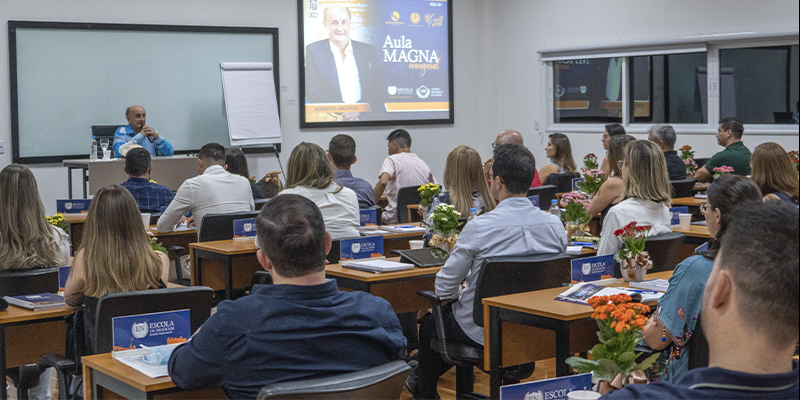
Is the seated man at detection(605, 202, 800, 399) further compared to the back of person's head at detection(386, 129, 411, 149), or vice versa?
the back of person's head at detection(386, 129, 411, 149)

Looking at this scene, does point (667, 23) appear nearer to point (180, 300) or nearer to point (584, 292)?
point (584, 292)

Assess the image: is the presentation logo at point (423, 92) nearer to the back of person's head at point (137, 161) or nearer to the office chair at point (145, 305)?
the back of person's head at point (137, 161)

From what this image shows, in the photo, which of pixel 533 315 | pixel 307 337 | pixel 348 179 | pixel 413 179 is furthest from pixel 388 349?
pixel 413 179

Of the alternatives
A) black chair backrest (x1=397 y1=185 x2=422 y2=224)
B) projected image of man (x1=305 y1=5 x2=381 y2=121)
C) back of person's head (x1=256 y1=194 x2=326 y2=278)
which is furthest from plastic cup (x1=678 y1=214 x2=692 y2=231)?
projected image of man (x1=305 y1=5 x2=381 y2=121)

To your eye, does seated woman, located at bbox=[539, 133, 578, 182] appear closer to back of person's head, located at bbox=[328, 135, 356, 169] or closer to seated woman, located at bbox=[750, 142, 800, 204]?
back of person's head, located at bbox=[328, 135, 356, 169]

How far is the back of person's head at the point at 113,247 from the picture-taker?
10.4 feet

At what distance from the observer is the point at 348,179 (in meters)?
6.39

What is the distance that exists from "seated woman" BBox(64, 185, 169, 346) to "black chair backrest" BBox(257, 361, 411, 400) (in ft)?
4.94

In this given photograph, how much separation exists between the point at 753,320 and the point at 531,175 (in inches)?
103

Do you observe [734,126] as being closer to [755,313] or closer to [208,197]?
[208,197]

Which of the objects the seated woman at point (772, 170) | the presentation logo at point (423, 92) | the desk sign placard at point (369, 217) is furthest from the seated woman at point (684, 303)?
the presentation logo at point (423, 92)

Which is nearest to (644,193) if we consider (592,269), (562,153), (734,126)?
Answer: (592,269)

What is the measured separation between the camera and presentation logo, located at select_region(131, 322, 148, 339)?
2572mm

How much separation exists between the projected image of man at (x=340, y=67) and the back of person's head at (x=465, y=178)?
18.3 ft
